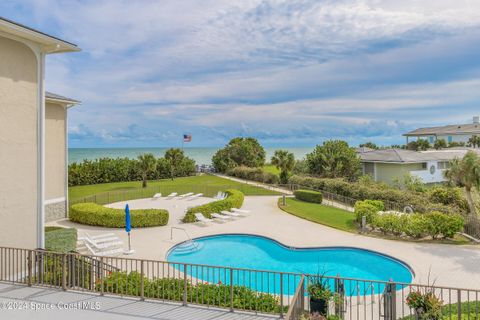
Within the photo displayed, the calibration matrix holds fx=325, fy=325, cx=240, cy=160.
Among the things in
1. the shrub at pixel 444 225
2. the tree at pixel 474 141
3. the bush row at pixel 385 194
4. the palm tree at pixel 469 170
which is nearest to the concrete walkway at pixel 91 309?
the shrub at pixel 444 225

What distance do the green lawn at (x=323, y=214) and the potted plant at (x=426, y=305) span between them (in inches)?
445

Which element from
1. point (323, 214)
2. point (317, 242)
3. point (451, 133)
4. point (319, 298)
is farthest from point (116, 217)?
point (451, 133)

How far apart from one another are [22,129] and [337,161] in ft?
91.2

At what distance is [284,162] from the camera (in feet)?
115

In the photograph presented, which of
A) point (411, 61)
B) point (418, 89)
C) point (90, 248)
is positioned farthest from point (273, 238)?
point (418, 89)

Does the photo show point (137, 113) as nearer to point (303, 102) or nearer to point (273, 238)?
point (303, 102)

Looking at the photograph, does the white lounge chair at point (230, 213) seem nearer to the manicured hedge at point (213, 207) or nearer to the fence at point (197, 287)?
the manicured hedge at point (213, 207)

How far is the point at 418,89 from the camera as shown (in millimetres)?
33375

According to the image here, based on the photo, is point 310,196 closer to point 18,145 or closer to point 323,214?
point 323,214

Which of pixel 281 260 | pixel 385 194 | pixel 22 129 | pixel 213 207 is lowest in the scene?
pixel 281 260

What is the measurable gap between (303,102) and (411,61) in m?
31.4

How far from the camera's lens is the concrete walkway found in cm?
667

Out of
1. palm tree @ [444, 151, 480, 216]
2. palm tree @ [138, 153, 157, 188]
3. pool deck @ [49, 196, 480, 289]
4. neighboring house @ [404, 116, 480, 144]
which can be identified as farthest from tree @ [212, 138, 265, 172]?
neighboring house @ [404, 116, 480, 144]

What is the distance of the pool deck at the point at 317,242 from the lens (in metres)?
11.4
